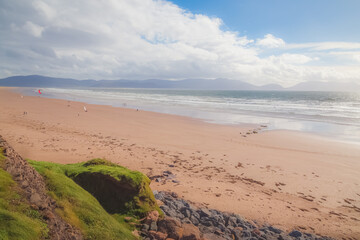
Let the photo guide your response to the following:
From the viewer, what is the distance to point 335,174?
31.0 ft

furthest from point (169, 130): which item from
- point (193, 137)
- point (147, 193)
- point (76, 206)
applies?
point (76, 206)

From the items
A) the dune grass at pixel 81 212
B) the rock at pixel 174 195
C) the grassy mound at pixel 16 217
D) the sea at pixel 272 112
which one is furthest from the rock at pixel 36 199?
the sea at pixel 272 112

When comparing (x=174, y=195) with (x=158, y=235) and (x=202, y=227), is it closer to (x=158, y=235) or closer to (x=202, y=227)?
(x=202, y=227)

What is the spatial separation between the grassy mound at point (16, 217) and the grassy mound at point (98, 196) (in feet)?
1.73

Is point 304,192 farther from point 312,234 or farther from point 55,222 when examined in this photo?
point 55,222

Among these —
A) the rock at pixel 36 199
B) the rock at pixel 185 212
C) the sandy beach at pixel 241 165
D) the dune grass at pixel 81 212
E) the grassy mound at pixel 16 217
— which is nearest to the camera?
the grassy mound at pixel 16 217

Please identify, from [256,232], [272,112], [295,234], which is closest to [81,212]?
[256,232]

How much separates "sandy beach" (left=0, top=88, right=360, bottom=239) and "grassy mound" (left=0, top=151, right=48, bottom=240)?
455 cm

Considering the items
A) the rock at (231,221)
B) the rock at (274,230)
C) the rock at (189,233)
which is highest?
the rock at (189,233)

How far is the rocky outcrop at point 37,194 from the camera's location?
273 cm

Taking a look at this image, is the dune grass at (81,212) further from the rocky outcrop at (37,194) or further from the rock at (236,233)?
the rock at (236,233)

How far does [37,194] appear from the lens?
9.86ft

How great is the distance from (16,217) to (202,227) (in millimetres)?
3669

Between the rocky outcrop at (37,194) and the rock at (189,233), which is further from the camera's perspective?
the rock at (189,233)
